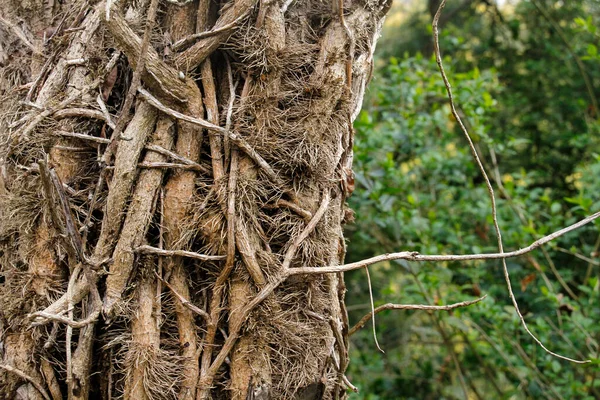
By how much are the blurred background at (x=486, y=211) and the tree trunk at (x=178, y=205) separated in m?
0.98

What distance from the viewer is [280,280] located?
4.37 feet

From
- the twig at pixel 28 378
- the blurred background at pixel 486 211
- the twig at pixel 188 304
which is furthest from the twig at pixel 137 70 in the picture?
the blurred background at pixel 486 211

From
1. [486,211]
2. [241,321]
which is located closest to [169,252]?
[241,321]

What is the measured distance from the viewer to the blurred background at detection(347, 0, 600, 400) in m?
2.87

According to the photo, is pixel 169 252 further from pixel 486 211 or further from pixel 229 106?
pixel 486 211

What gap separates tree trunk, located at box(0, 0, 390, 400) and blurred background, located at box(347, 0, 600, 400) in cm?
98

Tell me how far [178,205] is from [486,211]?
227cm

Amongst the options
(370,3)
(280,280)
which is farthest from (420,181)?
(280,280)

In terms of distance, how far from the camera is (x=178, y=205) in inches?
53.5

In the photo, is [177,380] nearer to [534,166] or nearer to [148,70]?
[148,70]

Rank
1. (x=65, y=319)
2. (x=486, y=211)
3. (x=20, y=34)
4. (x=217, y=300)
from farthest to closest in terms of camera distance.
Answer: (x=486, y=211), (x=20, y=34), (x=217, y=300), (x=65, y=319)

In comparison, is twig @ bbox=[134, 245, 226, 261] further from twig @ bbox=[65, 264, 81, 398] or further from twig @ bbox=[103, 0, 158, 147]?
twig @ bbox=[103, 0, 158, 147]

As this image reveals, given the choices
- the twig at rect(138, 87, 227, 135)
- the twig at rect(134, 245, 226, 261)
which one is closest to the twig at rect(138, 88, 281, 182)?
the twig at rect(138, 87, 227, 135)

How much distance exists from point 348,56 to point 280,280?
60 centimetres
